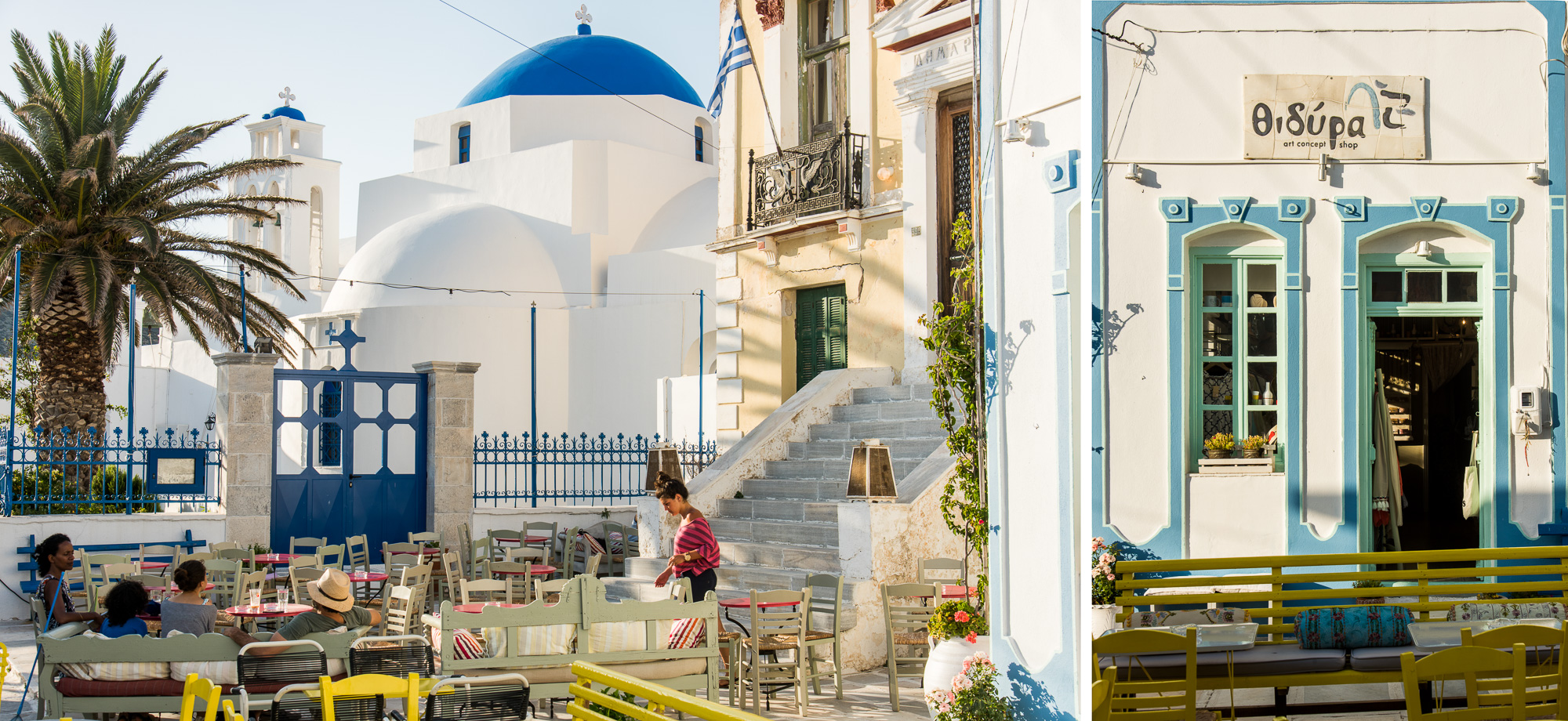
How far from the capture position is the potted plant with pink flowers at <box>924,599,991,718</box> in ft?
19.1

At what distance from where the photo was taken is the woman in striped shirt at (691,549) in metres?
7.52

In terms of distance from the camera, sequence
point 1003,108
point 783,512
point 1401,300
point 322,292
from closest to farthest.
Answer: point 1401,300 → point 1003,108 → point 783,512 → point 322,292

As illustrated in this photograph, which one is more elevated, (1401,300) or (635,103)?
(635,103)

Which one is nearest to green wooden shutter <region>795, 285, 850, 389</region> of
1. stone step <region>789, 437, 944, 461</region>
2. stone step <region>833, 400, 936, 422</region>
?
stone step <region>833, 400, 936, 422</region>

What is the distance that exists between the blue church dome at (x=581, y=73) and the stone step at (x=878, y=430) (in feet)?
54.8

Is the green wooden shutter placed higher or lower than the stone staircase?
higher

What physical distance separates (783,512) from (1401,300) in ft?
26.8

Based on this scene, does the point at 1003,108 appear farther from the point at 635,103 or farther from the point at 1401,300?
the point at 635,103

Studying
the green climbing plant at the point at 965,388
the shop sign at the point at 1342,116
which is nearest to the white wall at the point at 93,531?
the green climbing plant at the point at 965,388

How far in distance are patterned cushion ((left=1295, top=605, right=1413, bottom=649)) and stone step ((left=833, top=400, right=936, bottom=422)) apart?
788cm

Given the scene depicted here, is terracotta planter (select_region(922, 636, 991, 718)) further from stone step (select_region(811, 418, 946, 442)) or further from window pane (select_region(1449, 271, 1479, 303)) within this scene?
stone step (select_region(811, 418, 946, 442))

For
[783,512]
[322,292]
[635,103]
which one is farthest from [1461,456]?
[322,292]

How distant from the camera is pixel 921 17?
39.2ft

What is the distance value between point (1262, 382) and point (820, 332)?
10.5 meters
